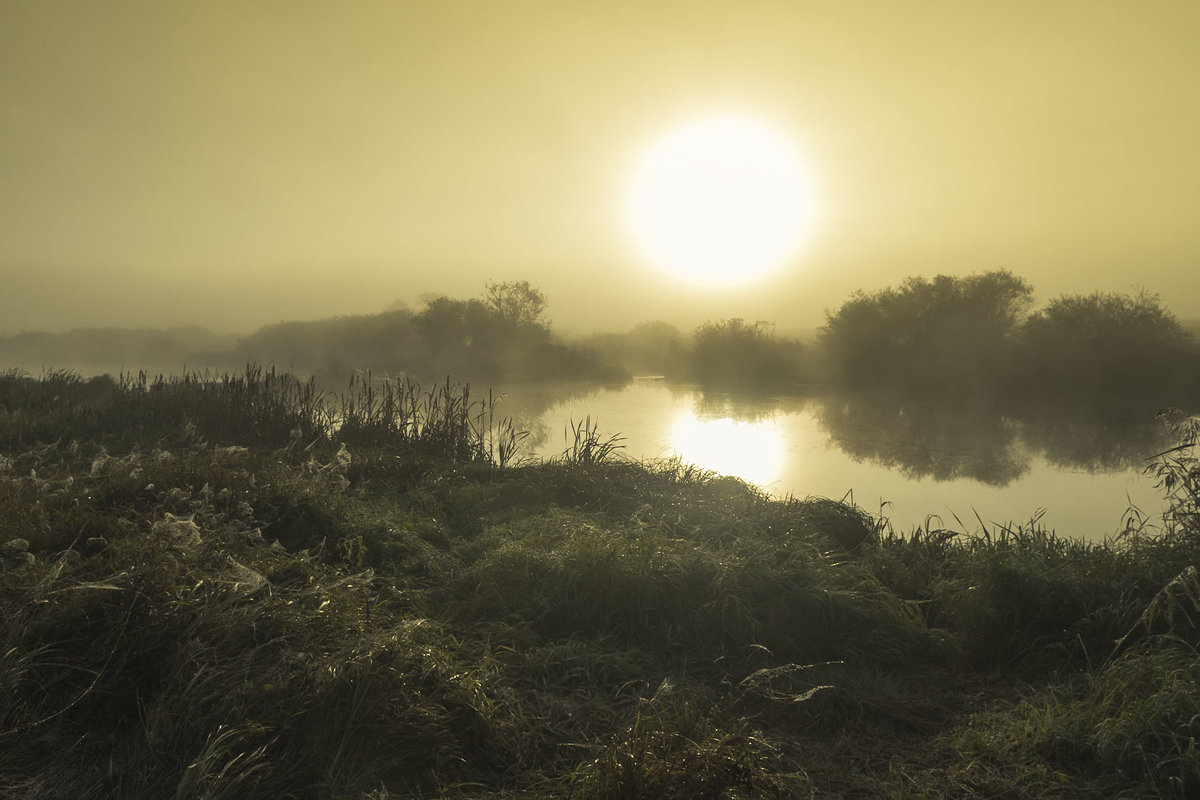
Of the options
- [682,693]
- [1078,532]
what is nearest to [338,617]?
[682,693]

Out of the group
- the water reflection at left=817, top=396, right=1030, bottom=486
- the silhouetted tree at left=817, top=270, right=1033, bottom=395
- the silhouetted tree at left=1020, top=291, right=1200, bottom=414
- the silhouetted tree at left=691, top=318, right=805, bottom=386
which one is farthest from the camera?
the silhouetted tree at left=691, top=318, right=805, bottom=386

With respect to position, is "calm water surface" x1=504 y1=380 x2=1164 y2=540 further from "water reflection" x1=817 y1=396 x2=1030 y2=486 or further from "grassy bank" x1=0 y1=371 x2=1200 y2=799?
"grassy bank" x1=0 y1=371 x2=1200 y2=799

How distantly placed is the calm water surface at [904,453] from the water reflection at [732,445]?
1.0 inches

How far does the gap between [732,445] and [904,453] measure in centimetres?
283

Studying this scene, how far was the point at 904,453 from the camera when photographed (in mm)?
11391

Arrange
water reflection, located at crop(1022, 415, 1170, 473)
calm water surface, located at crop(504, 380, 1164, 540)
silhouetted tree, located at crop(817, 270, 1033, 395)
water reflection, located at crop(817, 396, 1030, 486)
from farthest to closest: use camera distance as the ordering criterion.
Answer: silhouetted tree, located at crop(817, 270, 1033, 395) < water reflection, located at crop(1022, 415, 1170, 473) < water reflection, located at crop(817, 396, 1030, 486) < calm water surface, located at crop(504, 380, 1164, 540)

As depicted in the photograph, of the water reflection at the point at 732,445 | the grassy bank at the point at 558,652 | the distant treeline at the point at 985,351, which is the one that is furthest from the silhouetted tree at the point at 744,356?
the grassy bank at the point at 558,652

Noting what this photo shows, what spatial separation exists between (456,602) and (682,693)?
1.47 metres

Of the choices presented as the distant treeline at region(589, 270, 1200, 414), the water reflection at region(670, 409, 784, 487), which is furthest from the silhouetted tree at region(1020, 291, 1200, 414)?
the water reflection at region(670, 409, 784, 487)

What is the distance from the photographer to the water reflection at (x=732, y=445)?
384 inches

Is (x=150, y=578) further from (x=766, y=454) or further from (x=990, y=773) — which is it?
(x=766, y=454)

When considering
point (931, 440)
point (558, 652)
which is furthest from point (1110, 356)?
point (558, 652)

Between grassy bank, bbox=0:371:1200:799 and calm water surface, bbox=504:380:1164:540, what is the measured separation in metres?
2.40

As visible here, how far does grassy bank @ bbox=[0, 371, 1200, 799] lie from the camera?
2.31 m
